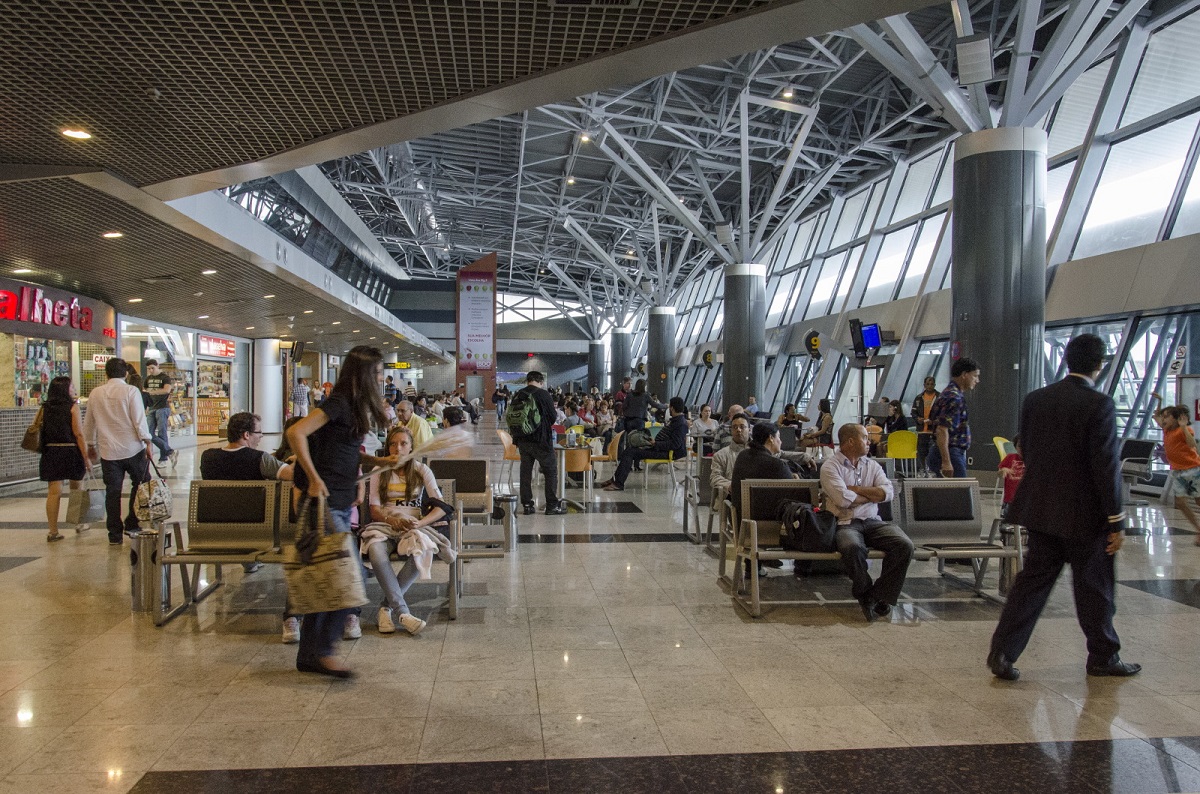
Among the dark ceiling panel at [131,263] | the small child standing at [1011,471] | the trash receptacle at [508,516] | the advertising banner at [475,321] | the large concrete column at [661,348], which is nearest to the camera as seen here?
the trash receptacle at [508,516]

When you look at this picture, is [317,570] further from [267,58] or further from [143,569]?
[267,58]

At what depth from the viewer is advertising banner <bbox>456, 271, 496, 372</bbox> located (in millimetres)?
20125

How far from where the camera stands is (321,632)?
430 centimetres

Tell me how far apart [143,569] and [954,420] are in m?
7.32

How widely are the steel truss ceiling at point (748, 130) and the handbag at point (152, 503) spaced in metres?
11.4

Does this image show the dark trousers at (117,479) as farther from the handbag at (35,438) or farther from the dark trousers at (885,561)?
the dark trousers at (885,561)

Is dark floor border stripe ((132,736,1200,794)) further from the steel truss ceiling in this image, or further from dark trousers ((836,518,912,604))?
the steel truss ceiling

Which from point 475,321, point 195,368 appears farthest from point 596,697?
point 195,368

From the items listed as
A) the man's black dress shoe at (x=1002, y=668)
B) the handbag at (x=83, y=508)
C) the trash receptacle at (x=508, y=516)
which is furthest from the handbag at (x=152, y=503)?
the man's black dress shoe at (x=1002, y=668)

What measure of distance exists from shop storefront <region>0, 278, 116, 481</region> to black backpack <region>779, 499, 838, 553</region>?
11.3 metres

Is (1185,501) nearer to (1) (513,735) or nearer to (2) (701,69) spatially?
(1) (513,735)

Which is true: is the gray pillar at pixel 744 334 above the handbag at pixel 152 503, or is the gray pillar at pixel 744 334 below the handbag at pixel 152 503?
above

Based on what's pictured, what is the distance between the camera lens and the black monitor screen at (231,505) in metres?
5.57

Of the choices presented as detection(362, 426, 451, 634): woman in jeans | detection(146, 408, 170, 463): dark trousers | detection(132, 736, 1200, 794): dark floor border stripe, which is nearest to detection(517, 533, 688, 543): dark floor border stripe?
detection(362, 426, 451, 634): woman in jeans
